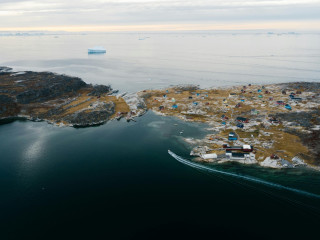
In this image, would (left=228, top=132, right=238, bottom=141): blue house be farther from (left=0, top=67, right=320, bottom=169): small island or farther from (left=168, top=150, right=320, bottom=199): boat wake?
(left=168, top=150, right=320, bottom=199): boat wake

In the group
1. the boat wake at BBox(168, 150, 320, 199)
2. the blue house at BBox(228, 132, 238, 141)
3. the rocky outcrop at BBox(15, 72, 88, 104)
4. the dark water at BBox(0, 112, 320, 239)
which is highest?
the rocky outcrop at BBox(15, 72, 88, 104)

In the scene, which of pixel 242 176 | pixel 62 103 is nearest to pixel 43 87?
pixel 62 103

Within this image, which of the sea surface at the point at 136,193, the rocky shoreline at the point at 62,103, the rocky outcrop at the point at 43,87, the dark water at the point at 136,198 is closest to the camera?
the dark water at the point at 136,198

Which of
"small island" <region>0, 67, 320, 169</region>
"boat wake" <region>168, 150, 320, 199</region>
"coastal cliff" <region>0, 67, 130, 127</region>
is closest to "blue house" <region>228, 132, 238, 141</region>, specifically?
"small island" <region>0, 67, 320, 169</region>

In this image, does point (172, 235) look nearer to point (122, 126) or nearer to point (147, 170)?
point (147, 170)

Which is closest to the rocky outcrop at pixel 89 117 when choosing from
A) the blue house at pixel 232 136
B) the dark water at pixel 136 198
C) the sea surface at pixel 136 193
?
the sea surface at pixel 136 193

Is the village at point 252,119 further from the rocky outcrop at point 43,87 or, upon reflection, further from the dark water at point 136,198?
the rocky outcrop at point 43,87

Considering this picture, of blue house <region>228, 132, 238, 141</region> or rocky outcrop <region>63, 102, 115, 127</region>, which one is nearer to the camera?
blue house <region>228, 132, 238, 141</region>

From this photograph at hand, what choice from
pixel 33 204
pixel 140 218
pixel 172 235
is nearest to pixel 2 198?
pixel 33 204

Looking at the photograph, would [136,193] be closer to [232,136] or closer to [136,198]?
[136,198]
